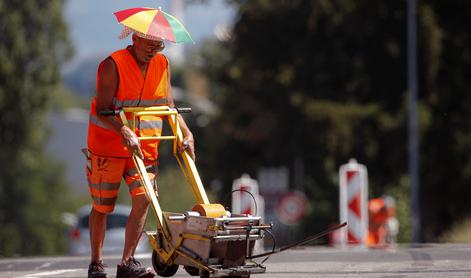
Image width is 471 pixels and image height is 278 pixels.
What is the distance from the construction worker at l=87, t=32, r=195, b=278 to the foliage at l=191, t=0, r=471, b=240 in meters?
24.2

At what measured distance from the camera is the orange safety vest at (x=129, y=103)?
922 cm

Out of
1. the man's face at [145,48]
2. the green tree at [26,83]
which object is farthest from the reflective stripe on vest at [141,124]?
the green tree at [26,83]

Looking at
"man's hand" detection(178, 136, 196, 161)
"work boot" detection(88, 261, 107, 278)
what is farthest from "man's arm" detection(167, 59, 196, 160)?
"work boot" detection(88, 261, 107, 278)

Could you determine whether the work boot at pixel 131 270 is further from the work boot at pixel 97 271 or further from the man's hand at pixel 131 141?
the man's hand at pixel 131 141

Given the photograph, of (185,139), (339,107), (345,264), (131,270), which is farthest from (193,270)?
(339,107)

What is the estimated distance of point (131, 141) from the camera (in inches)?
350

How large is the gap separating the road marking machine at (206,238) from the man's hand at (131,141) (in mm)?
88

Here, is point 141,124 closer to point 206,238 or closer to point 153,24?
point 153,24

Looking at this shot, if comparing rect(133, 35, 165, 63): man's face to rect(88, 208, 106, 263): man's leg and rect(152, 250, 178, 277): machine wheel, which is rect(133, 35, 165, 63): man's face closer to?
rect(88, 208, 106, 263): man's leg

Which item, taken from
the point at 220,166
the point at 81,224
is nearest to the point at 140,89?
the point at 81,224

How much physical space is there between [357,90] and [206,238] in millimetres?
27697

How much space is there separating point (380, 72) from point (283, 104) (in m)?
3.93

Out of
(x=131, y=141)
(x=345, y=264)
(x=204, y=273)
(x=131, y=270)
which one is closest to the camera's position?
(x=204, y=273)

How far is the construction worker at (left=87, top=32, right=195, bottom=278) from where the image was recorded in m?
9.16
